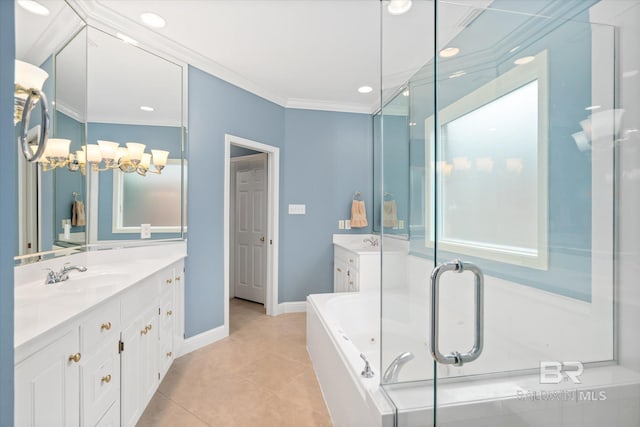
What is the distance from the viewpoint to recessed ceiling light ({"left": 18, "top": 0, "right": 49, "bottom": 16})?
5.05ft

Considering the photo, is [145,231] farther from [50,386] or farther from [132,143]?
[50,386]

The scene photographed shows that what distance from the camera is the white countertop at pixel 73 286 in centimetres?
105

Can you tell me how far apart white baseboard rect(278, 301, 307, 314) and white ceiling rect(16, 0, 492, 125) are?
241 centimetres

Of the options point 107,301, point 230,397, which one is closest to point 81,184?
point 107,301

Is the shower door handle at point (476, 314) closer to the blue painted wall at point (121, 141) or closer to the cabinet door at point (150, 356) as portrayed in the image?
the cabinet door at point (150, 356)

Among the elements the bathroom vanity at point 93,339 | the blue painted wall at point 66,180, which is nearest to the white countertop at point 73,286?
the bathroom vanity at point 93,339

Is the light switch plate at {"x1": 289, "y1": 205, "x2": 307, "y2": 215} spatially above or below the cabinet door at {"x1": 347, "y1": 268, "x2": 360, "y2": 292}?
above

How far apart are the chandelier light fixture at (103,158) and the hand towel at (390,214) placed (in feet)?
5.91

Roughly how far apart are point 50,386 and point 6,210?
721 mm

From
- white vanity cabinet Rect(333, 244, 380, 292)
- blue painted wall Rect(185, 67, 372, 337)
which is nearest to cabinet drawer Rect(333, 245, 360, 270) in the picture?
white vanity cabinet Rect(333, 244, 380, 292)

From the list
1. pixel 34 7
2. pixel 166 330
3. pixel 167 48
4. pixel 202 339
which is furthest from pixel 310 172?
pixel 34 7

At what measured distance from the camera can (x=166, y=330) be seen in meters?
2.21

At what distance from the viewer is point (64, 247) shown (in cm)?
188

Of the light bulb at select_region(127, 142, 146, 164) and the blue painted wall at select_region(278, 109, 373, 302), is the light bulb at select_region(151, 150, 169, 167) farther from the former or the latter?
the blue painted wall at select_region(278, 109, 373, 302)
